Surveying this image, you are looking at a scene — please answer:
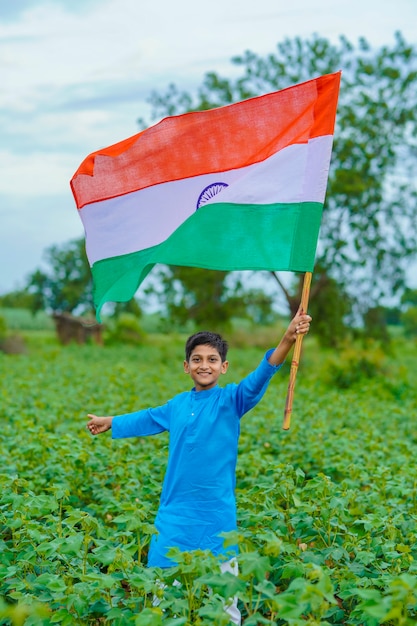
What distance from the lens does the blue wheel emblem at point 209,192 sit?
5.31m

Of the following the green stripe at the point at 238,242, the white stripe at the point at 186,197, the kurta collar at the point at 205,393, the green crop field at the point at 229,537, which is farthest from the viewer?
the white stripe at the point at 186,197

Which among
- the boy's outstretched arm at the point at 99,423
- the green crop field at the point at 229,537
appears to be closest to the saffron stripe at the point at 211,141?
the boy's outstretched arm at the point at 99,423

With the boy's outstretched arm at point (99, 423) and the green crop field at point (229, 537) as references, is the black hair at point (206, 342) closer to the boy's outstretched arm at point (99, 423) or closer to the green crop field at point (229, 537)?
the boy's outstretched arm at point (99, 423)

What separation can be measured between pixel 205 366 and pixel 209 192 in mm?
1451

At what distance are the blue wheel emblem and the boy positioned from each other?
124 centimetres

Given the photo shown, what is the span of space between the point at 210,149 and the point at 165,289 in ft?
62.7

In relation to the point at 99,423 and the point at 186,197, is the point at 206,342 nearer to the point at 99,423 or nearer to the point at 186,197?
the point at 99,423

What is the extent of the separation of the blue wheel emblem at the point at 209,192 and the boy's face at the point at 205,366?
1306mm

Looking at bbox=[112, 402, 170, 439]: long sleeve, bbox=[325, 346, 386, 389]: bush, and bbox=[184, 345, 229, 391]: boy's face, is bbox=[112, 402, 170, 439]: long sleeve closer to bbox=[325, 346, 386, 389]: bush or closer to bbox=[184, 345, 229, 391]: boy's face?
bbox=[184, 345, 229, 391]: boy's face

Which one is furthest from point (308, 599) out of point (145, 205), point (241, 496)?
point (145, 205)

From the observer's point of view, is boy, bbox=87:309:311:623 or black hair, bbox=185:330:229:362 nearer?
boy, bbox=87:309:311:623

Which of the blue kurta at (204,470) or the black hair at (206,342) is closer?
the blue kurta at (204,470)

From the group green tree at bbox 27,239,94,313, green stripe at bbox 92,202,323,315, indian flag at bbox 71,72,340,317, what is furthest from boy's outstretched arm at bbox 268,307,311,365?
green tree at bbox 27,239,94,313

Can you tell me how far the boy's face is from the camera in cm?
437
